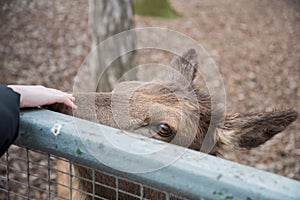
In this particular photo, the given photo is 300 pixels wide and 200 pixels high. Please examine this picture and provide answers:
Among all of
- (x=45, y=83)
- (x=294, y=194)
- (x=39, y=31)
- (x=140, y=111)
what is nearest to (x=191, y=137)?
(x=140, y=111)

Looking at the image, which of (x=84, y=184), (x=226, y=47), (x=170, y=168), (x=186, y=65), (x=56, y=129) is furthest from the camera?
(x=226, y=47)

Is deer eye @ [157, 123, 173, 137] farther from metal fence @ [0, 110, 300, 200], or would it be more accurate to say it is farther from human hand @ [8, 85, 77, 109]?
metal fence @ [0, 110, 300, 200]

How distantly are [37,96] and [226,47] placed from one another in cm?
764

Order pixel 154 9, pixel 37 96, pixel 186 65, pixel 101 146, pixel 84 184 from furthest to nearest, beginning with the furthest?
pixel 154 9, pixel 186 65, pixel 84 184, pixel 37 96, pixel 101 146

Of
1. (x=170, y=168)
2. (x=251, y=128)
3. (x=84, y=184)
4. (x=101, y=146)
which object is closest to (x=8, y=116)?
(x=101, y=146)

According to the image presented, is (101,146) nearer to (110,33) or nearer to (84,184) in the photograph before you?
(84,184)

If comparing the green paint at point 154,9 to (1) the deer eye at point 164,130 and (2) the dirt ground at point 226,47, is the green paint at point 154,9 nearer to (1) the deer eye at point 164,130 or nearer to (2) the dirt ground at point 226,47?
(2) the dirt ground at point 226,47

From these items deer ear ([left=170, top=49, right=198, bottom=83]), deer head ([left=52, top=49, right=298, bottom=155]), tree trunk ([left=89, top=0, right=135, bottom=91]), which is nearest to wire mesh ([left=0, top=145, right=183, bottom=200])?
deer head ([left=52, top=49, right=298, bottom=155])

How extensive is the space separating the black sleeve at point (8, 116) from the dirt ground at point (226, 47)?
15.3 ft

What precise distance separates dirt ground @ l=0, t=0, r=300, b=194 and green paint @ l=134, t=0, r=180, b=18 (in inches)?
6.9

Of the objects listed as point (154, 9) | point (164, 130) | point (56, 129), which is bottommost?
point (154, 9)

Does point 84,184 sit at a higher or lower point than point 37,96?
lower

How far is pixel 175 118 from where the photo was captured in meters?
2.78

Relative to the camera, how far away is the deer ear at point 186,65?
3.57m
